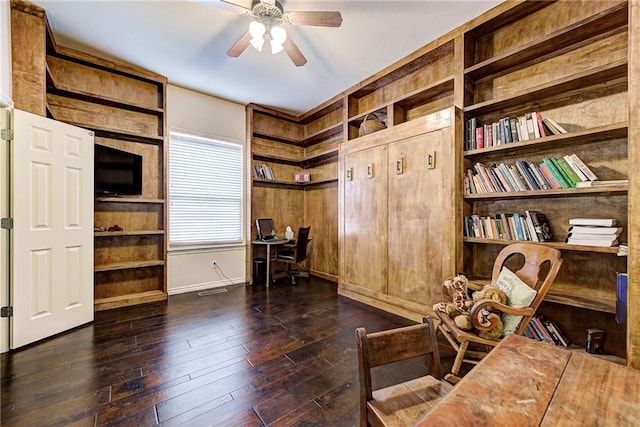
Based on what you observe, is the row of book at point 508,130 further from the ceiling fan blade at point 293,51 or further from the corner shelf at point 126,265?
the corner shelf at point 126,265

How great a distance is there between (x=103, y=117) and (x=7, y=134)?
4.19 ft

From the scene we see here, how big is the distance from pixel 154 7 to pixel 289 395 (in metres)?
3.35

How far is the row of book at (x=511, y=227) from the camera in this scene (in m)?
2.30

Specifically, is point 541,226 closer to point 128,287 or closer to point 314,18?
point 314,18

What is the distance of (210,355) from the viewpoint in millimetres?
2221

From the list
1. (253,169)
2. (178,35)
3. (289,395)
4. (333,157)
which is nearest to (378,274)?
(289,395)

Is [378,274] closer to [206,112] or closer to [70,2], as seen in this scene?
[206,112]

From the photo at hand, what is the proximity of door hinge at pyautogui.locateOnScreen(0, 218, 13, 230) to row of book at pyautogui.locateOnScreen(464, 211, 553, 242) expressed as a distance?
4056 millimetres

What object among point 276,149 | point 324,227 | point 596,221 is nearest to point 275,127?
point 276,149

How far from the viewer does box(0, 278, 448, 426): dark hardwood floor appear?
1568 millimetres

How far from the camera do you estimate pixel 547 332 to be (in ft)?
7.27

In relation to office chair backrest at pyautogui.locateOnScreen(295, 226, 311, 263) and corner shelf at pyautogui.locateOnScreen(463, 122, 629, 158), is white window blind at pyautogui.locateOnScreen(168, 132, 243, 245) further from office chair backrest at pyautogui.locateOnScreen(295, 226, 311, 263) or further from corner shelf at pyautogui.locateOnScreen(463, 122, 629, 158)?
corner shelf at pyautogui.locateOnScreen(463, 122, 629, 158)

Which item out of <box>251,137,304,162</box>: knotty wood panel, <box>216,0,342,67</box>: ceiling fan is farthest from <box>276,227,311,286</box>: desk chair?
<box>216,0,342,67</box>: ceiling fan

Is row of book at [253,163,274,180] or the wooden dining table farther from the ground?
row of book at [253,163,274,180]
